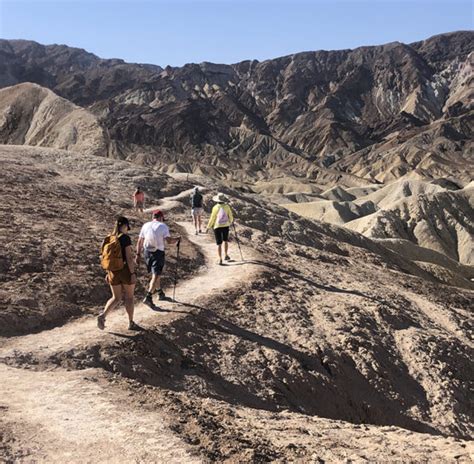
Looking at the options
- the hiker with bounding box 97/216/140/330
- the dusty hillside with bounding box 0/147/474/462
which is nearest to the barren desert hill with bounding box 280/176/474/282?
the dusty hillside with bounding box 0/147/474/462

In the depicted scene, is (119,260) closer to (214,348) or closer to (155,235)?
(155,235)

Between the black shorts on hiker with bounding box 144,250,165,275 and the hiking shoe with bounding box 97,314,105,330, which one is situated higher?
the black shorts on hiker with bounding box 144,250,165,275

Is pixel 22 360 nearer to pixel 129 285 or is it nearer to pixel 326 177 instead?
pixel 129 285

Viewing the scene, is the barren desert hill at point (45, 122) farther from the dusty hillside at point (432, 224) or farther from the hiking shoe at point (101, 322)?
the hiking shoe at point (101, 322)

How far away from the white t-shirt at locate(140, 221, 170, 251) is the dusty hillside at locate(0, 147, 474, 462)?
1.18 meters

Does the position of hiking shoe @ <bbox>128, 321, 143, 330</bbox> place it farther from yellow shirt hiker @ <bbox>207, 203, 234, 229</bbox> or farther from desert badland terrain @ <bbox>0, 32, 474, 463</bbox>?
yellow shirt hiker @ <bbox>207, 203, 234, 229</bbox>

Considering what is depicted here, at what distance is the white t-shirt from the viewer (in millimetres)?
9992

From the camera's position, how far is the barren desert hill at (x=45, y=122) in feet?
168

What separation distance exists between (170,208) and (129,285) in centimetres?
1430

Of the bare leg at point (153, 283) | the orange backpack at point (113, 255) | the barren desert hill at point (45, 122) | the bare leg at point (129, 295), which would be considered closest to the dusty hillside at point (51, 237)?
the bare leg at point (153, 283)

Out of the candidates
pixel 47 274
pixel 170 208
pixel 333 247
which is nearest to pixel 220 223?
pixel 47 274

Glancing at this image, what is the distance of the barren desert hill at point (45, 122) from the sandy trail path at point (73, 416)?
40.7 metres

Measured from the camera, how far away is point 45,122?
58.7 metres

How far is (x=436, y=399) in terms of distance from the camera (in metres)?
10.0
